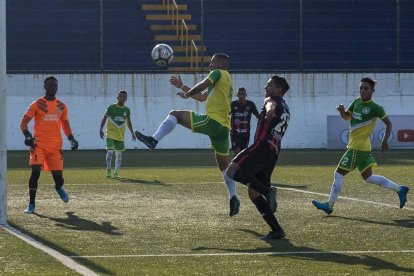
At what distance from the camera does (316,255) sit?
9.18 metres

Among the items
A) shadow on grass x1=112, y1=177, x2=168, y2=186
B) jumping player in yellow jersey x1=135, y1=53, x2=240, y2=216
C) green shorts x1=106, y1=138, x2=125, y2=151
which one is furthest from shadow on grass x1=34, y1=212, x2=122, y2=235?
green shorts x1=106, y1=138, x2=125, y2=151

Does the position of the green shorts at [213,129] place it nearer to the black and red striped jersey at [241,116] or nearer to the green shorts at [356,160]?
the green shorts at [356,160]

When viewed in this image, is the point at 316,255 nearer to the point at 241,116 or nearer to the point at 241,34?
the point at 241,116

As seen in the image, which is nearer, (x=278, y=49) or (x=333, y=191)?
(x=333, y=191)

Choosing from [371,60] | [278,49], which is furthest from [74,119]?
[371,60]

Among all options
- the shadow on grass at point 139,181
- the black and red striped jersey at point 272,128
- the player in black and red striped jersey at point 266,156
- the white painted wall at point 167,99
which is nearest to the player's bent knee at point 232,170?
the player in black and red striped jersey at point 266,156

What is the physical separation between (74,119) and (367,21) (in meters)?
12.9

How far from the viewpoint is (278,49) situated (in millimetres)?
38250

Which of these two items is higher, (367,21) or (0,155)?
(367,21)

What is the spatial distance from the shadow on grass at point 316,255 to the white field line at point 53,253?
130 cm

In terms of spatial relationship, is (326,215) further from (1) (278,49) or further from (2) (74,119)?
(1) (278,49)

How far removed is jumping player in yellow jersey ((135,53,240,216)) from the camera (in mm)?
12023

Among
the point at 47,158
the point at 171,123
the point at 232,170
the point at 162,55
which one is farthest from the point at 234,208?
the point at 162,55

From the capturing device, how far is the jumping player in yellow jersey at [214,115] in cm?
1202
